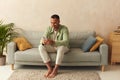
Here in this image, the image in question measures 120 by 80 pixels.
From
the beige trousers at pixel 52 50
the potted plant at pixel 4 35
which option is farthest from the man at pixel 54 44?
the potted plant at pixel 4 35

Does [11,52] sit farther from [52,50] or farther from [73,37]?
[73,37]

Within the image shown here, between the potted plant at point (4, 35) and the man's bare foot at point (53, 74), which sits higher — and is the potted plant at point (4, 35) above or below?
above

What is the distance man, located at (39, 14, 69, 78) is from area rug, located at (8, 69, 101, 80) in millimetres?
151

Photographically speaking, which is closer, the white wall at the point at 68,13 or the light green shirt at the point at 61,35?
the light green shirt at the point at 61,35

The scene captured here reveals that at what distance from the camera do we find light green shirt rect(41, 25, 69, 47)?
14.3 feet

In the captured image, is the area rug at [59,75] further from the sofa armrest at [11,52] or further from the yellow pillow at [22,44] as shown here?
the yellow pillow at [22,44]

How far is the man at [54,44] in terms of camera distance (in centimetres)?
418

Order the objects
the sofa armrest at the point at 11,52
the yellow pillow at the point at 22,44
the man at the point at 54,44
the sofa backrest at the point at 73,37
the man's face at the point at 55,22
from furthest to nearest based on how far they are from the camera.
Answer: the sofa backrest at the point at 73,37 → the yellow pillow at the point at 22,44 → the sofa armrest at the point at 11,52 → the man's face at the point at 55,22 → the man at the point at 54,44

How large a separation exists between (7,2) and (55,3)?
1079 millimetres

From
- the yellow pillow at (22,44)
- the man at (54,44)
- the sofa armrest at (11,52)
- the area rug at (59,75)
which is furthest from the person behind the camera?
the yellow pillow at (22,44)

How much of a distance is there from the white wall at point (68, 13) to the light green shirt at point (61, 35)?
69cm

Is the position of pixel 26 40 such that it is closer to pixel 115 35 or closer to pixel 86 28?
pixel 86 28

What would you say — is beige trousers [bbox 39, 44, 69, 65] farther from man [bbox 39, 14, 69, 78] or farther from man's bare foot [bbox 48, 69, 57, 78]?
man's bare foot [bbox 48, 69, 57, 78]

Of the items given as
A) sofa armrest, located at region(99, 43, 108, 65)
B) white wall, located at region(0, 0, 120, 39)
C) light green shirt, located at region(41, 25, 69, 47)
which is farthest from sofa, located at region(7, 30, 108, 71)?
white wall, located at region(0, 0, 120, 39)
